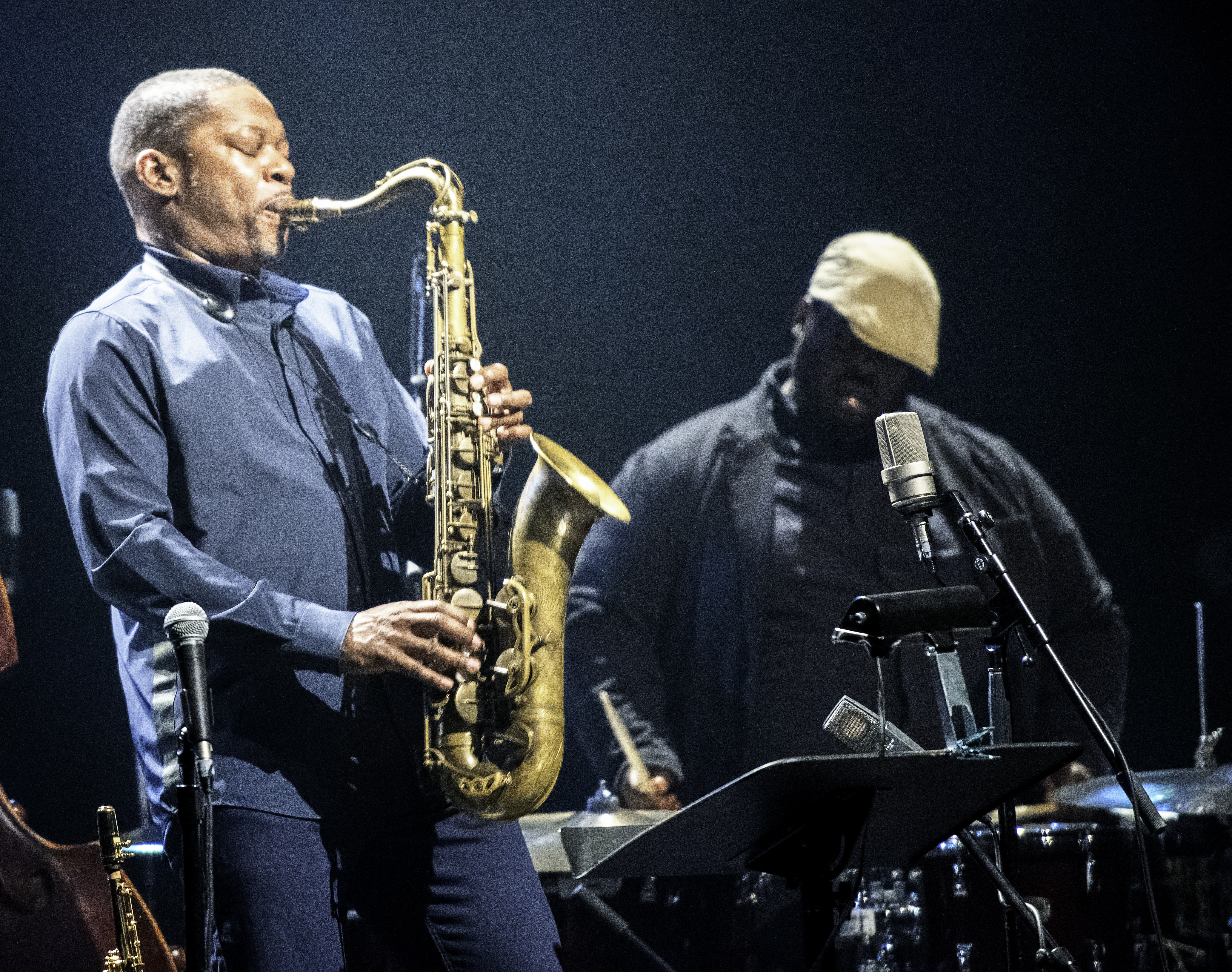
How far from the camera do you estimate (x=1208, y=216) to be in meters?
5.18

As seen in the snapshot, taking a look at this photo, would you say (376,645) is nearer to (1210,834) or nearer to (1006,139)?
(1210,834)

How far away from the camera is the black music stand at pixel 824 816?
1.71 meters

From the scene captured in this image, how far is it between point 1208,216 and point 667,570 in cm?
268

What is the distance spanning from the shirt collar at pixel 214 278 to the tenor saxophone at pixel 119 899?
1011 millimetres

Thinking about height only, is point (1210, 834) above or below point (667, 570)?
below

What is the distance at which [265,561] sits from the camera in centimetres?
231

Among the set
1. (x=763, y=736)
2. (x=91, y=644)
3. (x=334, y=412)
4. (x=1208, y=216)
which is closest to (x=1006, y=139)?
(x=1208, y=216)

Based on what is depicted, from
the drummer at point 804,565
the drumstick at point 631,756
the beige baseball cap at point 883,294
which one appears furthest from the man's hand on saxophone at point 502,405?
the beige baseball cap at point 883,294

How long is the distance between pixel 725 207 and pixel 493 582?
2.62 meters

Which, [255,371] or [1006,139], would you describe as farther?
[1006,139]

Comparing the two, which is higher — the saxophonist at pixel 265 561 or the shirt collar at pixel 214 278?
the shirt collar at pixel 214 278

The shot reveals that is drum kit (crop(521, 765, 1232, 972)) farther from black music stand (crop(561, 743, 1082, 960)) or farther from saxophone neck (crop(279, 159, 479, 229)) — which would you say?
saxophone neck (crop(279, 159, 479, 229))

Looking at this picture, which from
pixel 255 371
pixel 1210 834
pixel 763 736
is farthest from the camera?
pixel 763 736

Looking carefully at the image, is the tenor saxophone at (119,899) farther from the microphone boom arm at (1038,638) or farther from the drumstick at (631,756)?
the drumstick at (631,756)
